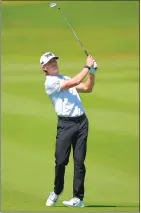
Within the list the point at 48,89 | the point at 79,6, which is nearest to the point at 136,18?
the point at 79,6

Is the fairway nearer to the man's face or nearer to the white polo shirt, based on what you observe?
the white polo shirt

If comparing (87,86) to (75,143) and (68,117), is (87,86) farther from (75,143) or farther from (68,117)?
(75,143)

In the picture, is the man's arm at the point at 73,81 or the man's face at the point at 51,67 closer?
the man's arm at the point at 73,81

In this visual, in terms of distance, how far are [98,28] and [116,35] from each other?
3.74 feet

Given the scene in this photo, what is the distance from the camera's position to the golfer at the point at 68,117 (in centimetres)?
754

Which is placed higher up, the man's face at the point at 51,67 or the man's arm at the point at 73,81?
the man's face at the point at 51,67

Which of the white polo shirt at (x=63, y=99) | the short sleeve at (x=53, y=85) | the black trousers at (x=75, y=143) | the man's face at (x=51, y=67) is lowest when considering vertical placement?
the black trousers at (x=75, y=143)

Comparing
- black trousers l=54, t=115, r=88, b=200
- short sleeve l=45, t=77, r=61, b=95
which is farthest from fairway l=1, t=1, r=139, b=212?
short sleeve l=45, t=77, r=61, b=95

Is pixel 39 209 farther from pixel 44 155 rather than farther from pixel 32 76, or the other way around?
pixel 32 76

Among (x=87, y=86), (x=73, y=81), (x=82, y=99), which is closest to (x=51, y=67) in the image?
(x=73, y=81)

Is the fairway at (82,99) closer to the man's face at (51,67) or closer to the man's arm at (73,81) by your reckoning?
the man's arm at (73,81)

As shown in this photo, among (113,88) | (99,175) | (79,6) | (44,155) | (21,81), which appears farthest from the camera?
(79,6)

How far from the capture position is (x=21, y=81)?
772 inches

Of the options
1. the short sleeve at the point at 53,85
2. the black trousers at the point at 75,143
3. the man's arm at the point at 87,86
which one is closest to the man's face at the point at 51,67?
the short sleeve at the point at 53,85
